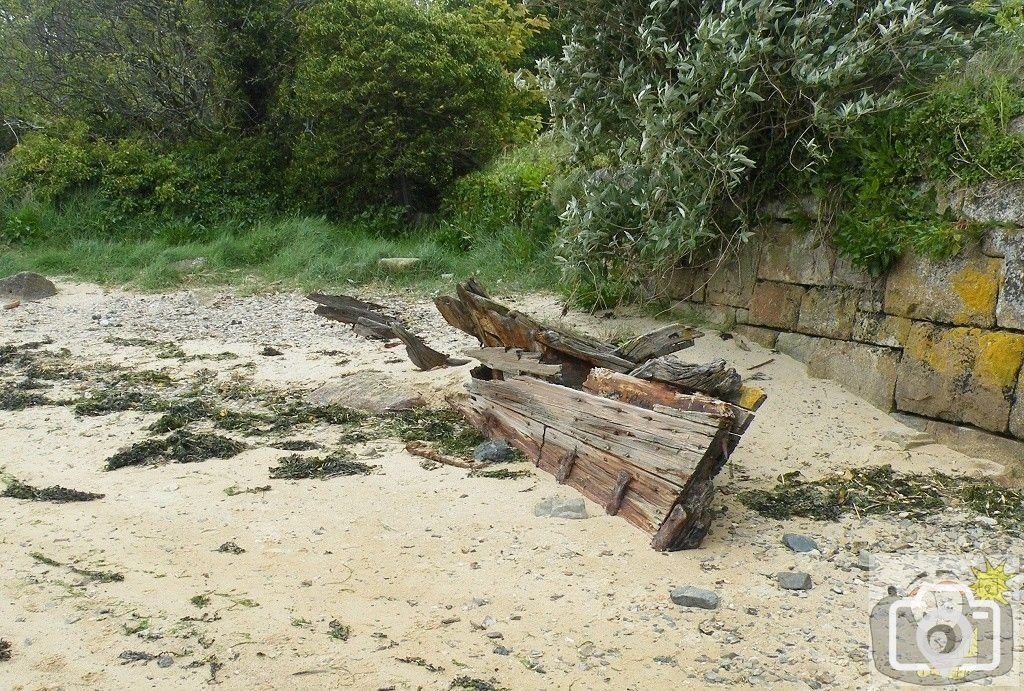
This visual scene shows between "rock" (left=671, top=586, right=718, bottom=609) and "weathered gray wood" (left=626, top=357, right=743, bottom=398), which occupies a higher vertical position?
"weathered gray wood" (left=626, top=357, right=743, bottom=398)

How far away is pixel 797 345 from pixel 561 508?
279 cm

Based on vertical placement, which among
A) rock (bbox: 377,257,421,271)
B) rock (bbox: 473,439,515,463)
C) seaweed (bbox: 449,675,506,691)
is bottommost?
seaweed (bbox: 449,675,506,691)

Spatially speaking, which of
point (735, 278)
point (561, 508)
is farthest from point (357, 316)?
point (561, 508)

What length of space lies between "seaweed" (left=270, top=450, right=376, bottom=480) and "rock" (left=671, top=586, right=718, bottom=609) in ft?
6.44

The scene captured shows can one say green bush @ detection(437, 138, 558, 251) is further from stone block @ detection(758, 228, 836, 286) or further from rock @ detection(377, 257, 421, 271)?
stone block @ detection(758, 228, 836, 286)

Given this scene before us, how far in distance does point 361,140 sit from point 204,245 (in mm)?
2489

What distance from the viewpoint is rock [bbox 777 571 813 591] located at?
12.3 feet

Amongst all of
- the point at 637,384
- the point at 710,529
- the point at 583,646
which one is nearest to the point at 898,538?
the point at 710,529

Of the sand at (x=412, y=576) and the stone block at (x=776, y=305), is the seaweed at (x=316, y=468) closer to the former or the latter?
the sand at (x=412, y=576)

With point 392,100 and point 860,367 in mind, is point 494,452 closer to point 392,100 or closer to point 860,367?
point 860,367

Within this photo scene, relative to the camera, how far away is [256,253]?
11727 mm

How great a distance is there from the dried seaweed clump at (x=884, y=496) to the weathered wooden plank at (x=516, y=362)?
122 centimetres

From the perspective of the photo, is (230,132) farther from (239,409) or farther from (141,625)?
(141,625)

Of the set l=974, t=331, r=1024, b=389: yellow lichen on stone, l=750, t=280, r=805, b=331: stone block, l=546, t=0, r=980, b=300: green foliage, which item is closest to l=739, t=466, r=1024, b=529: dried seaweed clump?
l=974, t=331, r=1024, b=389: yellow lichen on stone
